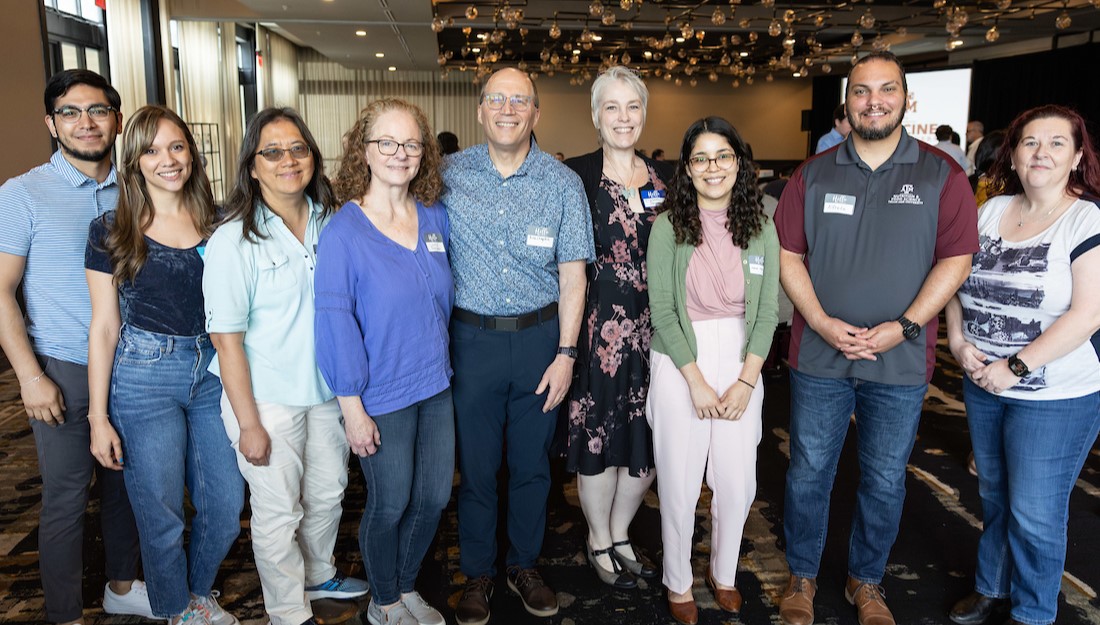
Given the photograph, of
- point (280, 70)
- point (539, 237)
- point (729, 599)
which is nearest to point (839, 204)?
point (539, 237)

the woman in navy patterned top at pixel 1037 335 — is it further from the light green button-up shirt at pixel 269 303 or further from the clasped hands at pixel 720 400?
the light green button-up shirt at pixel 269 303

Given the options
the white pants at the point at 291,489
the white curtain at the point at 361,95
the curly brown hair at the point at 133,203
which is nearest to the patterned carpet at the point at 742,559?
the white pants at the point at 291,489

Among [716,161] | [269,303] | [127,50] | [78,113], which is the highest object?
[127,50]

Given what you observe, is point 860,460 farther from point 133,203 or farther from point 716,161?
point 133,203

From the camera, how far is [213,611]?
2.44 m

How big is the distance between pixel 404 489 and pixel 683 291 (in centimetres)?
106

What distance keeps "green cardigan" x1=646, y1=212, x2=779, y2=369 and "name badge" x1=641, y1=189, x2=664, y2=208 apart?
173mm

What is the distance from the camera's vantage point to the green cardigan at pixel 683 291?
93.8 inches

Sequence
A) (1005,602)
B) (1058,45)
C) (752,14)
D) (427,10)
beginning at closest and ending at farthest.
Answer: (1005,602) → (427,10) → (752,14) → (1058,45)

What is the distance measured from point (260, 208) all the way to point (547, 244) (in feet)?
2.82

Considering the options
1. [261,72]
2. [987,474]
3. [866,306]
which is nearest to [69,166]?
[866,306]

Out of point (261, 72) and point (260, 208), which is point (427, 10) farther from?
point (260, 208)

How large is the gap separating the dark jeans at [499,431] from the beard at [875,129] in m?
1.14

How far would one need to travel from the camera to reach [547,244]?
240 cm
